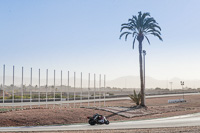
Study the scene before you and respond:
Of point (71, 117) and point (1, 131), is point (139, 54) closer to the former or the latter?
point (71, 117)

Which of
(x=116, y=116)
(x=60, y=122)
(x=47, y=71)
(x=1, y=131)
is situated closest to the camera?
(x=1, y=131)

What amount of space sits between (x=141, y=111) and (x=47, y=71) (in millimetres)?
16068

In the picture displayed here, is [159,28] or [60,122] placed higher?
[159,28]

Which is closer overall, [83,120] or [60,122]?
[60,122]

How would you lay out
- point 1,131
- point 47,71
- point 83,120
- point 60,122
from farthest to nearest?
point 47,71 → point 83,120 → point 60,122 → point 1,131

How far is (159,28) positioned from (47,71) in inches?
880

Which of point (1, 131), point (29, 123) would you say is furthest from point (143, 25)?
point (1, 131)

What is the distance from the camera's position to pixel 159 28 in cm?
5053

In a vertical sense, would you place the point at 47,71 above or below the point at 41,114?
above

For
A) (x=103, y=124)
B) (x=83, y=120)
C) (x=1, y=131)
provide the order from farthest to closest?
(x=83, y=120), (x=103, y=124), (x=1, y=131)

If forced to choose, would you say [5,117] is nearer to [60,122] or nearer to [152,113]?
[60,122]

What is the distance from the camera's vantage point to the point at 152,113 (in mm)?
43188

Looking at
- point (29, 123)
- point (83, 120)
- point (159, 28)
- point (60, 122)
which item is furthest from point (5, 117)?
point (159, 28)

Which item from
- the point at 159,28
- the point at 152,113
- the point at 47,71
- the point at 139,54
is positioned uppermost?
the point at 159,28
